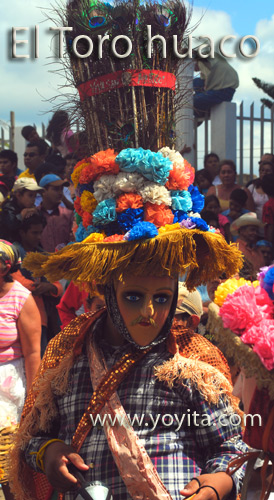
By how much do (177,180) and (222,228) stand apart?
4475 mm

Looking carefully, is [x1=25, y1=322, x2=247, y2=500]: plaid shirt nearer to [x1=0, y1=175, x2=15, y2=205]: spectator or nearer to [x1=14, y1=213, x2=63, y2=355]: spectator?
[x1=14, y1=213, x2=63, y2=355]: spectator

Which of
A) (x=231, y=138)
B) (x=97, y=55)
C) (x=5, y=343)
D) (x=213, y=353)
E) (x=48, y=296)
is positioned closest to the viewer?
(x=213, y=353)

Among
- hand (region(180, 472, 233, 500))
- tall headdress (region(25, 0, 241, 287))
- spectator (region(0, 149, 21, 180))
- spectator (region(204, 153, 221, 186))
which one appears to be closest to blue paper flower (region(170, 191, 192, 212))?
tall headdress (region(25, 0, 241, 287))

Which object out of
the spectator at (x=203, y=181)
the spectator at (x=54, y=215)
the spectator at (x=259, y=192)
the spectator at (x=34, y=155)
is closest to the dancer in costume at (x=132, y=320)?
the spectator at (x=54, y=215)

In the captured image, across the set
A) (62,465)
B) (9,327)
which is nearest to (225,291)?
(62,465)

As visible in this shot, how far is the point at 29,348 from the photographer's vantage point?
4.66m

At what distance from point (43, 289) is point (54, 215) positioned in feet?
5.58

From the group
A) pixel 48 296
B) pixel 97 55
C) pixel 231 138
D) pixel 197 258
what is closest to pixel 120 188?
pixel 197 258

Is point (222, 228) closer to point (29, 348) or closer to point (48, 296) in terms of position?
point (48, 296)

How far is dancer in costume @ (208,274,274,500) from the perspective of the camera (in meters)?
2.36

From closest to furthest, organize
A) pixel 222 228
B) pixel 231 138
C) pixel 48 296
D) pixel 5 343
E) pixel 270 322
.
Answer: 1. pixel 270 322
2. pixel 5 343
3. pixel 48 296
4. pixel 222 228
5. pixel 231 138

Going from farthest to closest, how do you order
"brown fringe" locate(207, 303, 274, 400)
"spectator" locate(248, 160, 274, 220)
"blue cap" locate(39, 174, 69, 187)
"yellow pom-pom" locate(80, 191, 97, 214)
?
"spectator" locate(248, 160, 274, 220) < "blue cap" locate(39, 174, 69, 187) < "yellow pom-pom" locate(80, 191, 97, 214) < "brown fringe" locate(207, 303, 274, 400)

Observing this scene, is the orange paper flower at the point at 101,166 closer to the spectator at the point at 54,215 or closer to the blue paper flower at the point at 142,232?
the blue paper flower at the point at 142,232

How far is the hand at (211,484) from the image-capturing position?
2.47 metres
